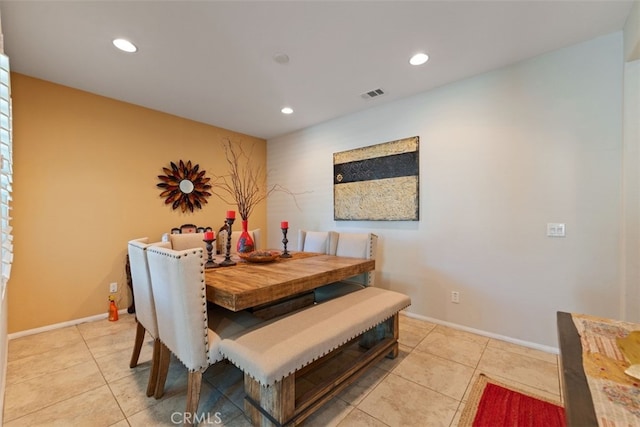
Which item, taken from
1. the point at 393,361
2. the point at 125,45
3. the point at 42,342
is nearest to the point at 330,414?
the point at 393,361

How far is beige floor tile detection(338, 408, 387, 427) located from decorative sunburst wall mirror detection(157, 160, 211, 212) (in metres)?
3.32

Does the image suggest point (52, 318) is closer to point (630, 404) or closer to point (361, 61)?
point (361, 61)

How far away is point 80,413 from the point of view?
5.27 ft

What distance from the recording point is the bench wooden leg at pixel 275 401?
53.9 inches

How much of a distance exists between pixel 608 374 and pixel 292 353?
1197 millimetres

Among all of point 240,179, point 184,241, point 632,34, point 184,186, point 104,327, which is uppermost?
point 632,34

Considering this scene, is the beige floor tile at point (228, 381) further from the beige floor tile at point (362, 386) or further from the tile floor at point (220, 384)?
the beige floor tile at point (362, 386)

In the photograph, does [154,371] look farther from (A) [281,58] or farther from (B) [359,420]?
(A) [281,58]

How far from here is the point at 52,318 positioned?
280cm

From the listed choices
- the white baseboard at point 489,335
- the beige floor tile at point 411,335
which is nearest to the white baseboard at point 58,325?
the beige floor tile at point 411,335

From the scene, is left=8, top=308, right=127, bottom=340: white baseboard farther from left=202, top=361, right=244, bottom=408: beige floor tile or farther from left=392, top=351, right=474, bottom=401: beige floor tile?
left=392, top=351, right=474, bottom=401: beige floor tile

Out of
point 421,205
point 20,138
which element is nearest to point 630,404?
point 421,205

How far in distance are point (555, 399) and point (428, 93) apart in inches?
112

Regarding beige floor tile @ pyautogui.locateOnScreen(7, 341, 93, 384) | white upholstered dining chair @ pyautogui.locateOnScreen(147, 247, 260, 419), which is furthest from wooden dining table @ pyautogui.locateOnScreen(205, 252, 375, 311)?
beige floor tile @ pyautogui.locateOnScreen(7, 341, 93, 384)
